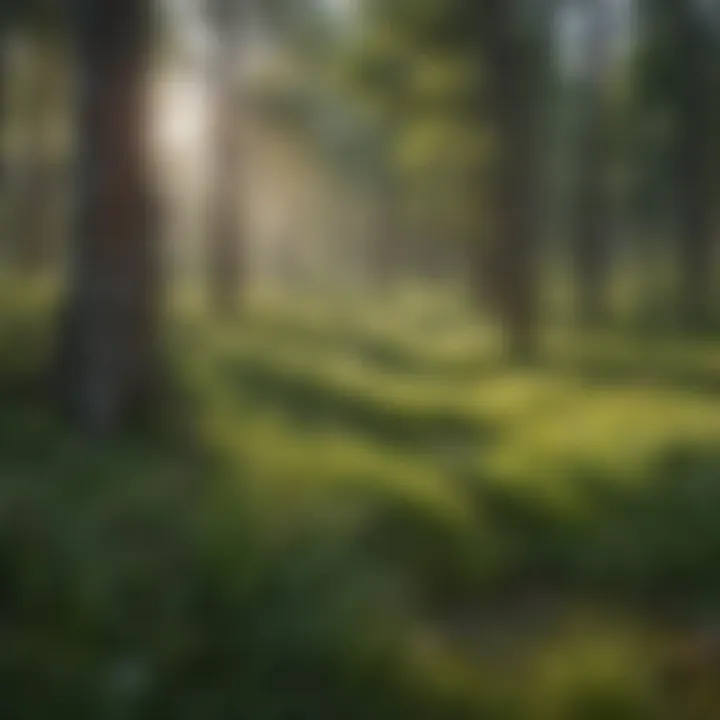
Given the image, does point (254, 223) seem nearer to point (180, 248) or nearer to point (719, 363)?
point (180, 248)

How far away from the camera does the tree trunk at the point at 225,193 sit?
350 centimetres

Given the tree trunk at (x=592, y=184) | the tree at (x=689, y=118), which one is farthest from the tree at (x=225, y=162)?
the tree at (x=689, y=118)

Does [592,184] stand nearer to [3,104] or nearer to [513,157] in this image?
[513,157]

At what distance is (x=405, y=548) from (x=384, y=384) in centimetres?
46

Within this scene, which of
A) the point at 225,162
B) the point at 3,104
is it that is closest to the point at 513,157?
the point at 225,162

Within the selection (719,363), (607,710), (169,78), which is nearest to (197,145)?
(169,78)

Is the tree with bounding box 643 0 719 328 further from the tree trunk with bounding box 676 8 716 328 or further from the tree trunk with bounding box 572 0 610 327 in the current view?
the tree trunk with bounding box 572 0 610 327

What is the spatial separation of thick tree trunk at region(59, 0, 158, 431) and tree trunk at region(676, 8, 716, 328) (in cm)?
164

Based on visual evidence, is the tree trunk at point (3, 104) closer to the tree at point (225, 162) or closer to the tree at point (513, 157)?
the tree at point (225, 162)

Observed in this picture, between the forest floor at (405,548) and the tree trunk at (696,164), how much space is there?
0.16 meters

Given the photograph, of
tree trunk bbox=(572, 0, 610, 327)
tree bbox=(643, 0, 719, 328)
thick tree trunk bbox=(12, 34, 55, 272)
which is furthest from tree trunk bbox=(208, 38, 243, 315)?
tree bbox=(643, 0, 719, 328)

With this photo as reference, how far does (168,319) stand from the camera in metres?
3.57

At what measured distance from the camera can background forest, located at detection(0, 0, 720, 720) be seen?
286cm

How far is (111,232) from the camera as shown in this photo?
3.96 metres
